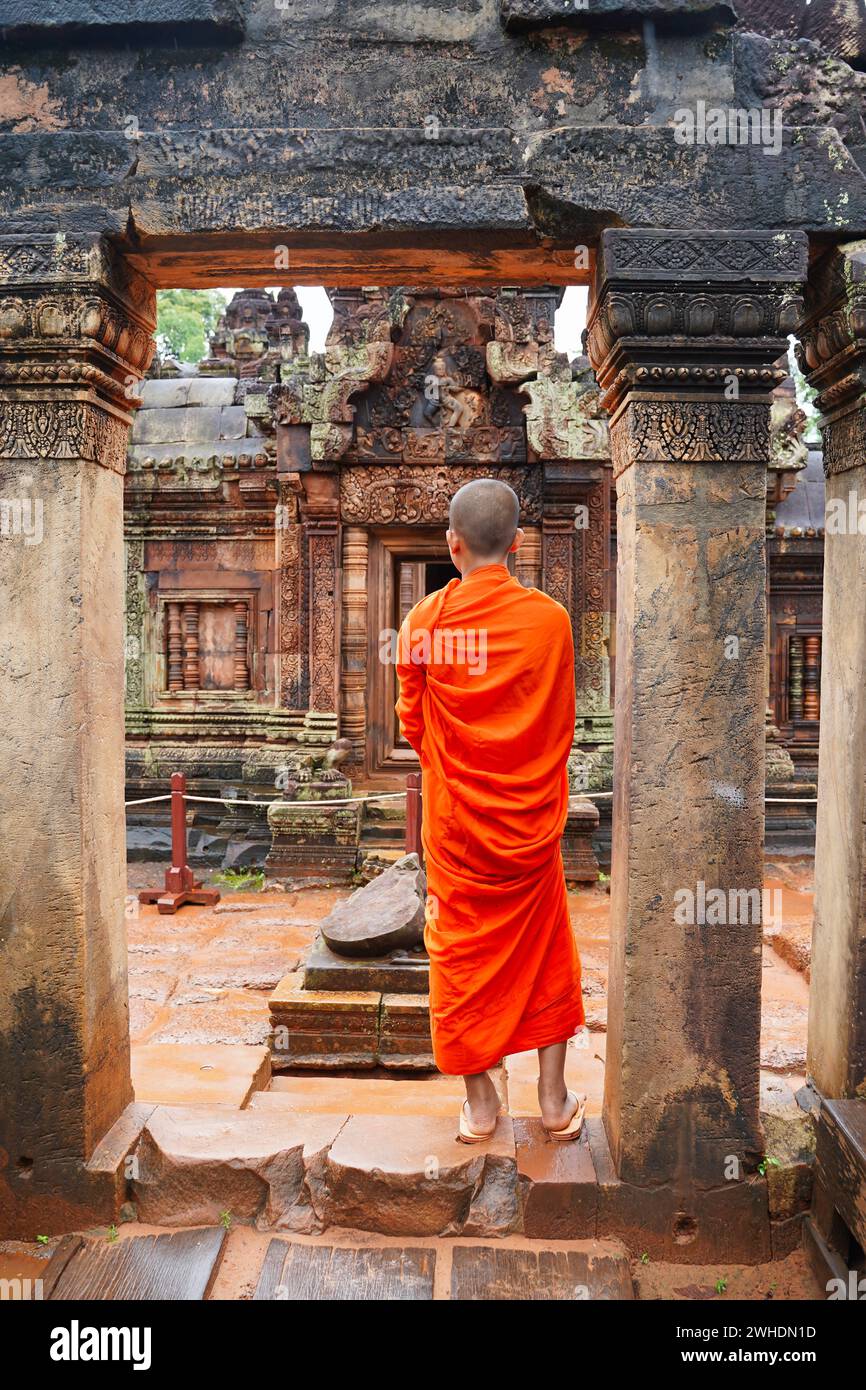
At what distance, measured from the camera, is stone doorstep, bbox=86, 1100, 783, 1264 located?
285cm

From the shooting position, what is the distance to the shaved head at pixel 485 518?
9.33 feet

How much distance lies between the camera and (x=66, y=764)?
2.88m

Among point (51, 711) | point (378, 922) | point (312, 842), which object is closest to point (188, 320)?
point (312, 842)

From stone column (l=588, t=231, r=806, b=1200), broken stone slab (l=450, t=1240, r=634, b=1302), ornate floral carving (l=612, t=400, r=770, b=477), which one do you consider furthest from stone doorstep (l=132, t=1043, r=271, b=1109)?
ornate floral carving (l=612, t=400, r=770, b=477)

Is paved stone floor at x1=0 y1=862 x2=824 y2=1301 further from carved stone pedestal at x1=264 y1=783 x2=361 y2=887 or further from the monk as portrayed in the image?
the monk

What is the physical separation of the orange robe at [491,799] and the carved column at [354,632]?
21.5 ft

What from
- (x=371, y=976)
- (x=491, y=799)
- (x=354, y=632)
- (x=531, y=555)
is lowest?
(x=371, y=976)

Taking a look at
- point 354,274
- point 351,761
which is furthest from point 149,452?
point 354,274

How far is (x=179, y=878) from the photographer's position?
8.02 m

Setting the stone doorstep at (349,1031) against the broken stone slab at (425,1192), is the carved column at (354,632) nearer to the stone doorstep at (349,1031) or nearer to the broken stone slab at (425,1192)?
the stone doorstep at (349,1031)

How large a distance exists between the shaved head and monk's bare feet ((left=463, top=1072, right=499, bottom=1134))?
1.69 metres

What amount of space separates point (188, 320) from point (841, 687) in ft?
80.3

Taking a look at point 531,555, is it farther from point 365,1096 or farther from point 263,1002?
point 365,1096

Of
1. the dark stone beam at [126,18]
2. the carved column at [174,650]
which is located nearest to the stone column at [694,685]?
the dark stone beam at [126,18]
